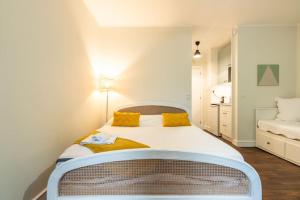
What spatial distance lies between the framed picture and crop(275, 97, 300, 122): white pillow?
0.41 m

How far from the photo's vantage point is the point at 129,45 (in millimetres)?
3760

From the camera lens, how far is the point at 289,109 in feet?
11.3

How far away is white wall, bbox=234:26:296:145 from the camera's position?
377 centimetres

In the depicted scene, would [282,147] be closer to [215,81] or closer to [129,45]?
[215,81]

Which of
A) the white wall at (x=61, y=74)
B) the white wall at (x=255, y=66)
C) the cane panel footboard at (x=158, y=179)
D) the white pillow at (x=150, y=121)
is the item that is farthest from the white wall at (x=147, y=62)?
the cane panel footboard at (x=158, y=179)

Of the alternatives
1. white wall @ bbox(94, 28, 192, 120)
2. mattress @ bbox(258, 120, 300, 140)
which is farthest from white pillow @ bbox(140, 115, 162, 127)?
mattress @ bbox(258, 120, 300, 140)

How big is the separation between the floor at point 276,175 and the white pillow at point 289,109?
0.80 meters

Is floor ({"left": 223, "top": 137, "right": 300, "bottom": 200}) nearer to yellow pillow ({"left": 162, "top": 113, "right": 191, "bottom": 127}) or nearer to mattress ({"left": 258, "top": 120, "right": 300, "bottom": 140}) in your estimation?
mattress ({"left": 258, "top": 120, "right": 300, "bottom": 140})

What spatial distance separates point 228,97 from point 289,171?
2.77m

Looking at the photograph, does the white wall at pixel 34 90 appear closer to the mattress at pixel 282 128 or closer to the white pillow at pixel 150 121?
the white pillow at pixel 150 121

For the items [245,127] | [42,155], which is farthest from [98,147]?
[245,127]

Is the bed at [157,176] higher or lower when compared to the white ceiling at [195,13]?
lower

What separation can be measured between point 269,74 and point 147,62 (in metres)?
2.51

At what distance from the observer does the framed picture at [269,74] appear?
3752mm
